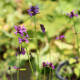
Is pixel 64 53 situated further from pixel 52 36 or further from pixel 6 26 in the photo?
pixel 6 26

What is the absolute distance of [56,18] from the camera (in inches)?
104

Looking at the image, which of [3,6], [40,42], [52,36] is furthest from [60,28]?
[3,6]

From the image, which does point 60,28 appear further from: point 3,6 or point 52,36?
point 3,6

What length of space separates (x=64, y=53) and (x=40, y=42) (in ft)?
1.81

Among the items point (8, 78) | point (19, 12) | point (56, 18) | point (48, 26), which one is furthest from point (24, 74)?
point (19, 12)

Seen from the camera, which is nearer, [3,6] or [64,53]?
[64,53]

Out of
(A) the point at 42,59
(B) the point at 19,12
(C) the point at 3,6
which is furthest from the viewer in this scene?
(C) the point at 3,6

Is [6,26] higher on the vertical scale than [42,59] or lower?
higher

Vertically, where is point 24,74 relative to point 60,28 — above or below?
below

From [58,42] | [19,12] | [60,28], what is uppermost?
[19,12]

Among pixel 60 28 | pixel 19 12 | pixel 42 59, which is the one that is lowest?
pixel 42 59

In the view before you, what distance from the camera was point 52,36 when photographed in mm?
2467

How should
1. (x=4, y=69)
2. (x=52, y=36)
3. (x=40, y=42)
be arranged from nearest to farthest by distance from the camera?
1. (x=4, y=69)
2. (x=52, y=36)
3. (x=40, y=42)

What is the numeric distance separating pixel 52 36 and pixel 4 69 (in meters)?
0.80
